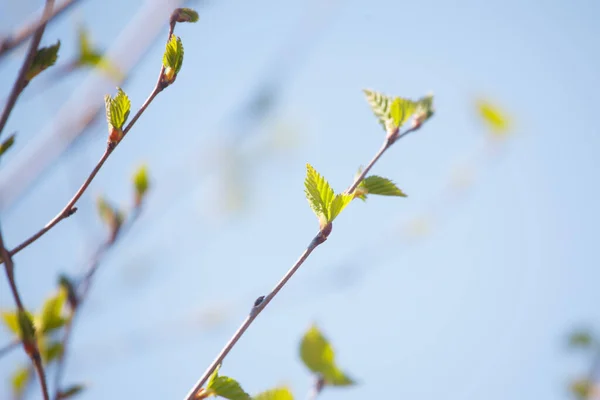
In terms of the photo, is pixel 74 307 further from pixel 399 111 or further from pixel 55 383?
pixel 399 111

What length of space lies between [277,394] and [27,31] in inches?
29.3

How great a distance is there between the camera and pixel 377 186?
921mm

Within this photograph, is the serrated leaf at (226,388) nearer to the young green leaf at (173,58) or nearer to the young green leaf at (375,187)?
the young green leaf at (375,187)

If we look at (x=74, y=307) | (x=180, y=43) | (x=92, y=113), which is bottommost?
(x=74, y=307)

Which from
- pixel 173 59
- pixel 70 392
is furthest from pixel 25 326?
pixel 173 59

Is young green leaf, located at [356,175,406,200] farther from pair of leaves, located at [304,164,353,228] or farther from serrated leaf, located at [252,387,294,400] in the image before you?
serrated leaf, located at [252,387,294,400]

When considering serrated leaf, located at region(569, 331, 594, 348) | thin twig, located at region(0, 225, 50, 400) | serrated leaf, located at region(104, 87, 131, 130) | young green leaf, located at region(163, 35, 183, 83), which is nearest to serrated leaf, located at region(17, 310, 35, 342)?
thin twig, located at region(0, 225, 50, 400)

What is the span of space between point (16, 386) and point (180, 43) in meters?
1.24

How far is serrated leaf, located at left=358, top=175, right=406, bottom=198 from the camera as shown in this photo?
0.91 m

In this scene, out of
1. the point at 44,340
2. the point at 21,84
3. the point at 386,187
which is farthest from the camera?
the point at 44,340

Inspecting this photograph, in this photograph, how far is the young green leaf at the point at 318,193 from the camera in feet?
2.89

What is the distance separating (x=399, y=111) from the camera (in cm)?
100

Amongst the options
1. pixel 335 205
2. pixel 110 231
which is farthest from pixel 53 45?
pixel 110 231

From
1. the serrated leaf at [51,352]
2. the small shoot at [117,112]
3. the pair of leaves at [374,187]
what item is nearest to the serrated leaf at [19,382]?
the serrated leaf at [51,352]
